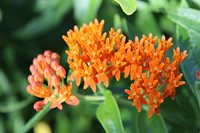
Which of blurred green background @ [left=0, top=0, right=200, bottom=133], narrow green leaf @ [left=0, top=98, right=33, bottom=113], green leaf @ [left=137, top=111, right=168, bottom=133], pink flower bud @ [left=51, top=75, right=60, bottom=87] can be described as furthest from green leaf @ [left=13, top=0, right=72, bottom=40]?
green leaf @ [left=137, top=111, right=168, bottom=133]

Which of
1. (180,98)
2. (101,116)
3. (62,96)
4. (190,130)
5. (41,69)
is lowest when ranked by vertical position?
(190,130)

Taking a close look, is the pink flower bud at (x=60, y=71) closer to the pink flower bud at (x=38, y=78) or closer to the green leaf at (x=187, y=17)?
the pink flower bud at (x=38, y=78)

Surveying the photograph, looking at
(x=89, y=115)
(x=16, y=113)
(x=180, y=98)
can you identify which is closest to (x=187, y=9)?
(x=180, y=98)

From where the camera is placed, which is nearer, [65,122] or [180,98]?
[180,98]

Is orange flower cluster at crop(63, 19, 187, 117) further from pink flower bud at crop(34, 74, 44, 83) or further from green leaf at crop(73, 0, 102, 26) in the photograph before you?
green leaf at crop(73, 0, 102, 26)

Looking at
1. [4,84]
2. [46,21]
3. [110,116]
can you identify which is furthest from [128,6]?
[4,84]

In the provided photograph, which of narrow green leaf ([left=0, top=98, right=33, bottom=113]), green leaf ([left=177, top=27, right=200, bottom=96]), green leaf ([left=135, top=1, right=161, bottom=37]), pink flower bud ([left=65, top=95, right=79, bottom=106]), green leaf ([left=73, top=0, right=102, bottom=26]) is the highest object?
green leaf ([left=73, top=0, right=102, bottom=26])

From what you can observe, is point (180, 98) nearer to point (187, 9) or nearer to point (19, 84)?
point (187, 9)
